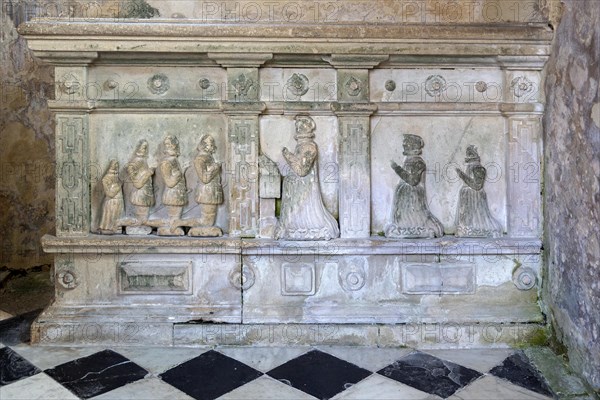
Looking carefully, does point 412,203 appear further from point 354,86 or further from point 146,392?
point 146,392

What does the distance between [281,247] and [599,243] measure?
1380mm

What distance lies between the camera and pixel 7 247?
3838mm

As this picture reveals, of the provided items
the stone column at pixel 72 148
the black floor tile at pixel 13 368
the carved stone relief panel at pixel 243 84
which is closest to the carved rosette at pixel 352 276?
the carved stone relief panel at pixel 243 84

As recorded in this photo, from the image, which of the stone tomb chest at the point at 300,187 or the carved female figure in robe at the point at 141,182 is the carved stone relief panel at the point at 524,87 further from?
the carved female figure in robe at the point at 141,182

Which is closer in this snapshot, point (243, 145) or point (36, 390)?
point (36, 390)

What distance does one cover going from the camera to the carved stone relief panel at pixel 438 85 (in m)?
2.85

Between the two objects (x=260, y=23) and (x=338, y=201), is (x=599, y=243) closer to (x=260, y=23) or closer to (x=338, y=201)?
(x=338, y=201)

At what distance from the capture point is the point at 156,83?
2826 millimetres

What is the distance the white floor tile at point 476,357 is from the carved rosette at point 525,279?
0.32 meters

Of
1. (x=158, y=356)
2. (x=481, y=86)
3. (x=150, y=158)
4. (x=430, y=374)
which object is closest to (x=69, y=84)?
(x=150, y=158)

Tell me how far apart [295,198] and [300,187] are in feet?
0.20

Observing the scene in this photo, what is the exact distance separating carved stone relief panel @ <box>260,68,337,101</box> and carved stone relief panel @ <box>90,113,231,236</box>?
0.95ft

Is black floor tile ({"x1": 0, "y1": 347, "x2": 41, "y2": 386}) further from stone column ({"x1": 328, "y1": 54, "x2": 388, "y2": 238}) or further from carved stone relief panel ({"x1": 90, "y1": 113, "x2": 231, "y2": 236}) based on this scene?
stone column ({"x1": 328, "y1": 54, "x2": 388, "y2": 238})

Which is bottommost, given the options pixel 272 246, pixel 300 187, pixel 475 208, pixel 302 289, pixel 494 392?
pixel 494 392
